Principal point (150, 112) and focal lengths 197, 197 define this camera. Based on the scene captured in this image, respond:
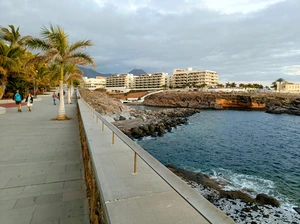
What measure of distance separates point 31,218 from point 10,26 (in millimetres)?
33736

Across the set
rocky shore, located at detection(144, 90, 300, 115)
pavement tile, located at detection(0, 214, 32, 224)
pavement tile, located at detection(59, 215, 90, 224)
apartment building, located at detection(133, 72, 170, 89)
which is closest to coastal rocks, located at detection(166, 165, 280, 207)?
pavement tile, located at detection(59, 215, 90, 224)

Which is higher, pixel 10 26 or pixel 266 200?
pixel 10 26

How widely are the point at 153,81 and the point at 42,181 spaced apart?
114314 millimetres

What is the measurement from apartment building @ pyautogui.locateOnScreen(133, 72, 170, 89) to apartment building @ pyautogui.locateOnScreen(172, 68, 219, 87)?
528 cm

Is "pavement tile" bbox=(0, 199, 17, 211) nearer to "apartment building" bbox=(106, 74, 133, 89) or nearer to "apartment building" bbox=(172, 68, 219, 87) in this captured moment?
"apartment building" bbox=(172, 68, 219, 87)

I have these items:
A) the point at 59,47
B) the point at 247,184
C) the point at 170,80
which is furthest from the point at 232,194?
the point at 170,80

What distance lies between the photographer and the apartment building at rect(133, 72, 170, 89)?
115 m

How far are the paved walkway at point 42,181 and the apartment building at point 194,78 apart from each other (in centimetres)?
10122

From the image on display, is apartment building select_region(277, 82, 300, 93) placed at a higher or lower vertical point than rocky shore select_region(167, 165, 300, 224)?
higher

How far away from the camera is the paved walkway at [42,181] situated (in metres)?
3.46

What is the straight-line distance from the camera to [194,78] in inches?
4230

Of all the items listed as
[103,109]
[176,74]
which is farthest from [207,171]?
[176,74]

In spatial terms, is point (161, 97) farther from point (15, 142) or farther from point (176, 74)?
point (15, 142)

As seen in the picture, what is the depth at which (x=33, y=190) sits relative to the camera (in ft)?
13.8
